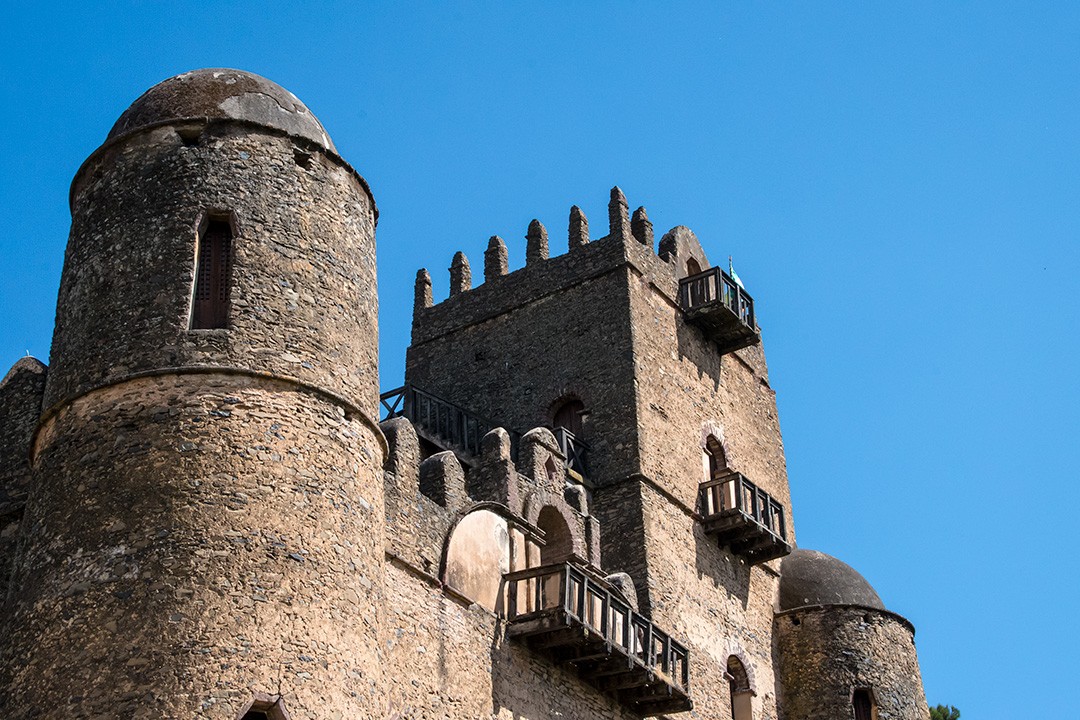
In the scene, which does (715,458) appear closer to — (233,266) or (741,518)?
(741,518)

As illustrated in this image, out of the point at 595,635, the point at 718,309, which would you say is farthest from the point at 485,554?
the point at 718,309

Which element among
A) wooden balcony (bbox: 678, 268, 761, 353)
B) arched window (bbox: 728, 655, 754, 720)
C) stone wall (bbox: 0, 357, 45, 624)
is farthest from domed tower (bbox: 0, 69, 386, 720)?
wooden balcony (bbox: 678, 268, 761, 353)

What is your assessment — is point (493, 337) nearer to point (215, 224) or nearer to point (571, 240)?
point (571, 240)

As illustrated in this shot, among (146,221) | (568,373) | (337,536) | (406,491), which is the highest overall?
(568,373)

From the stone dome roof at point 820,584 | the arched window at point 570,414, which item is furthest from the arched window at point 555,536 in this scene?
the stone dome roof at point 820,584

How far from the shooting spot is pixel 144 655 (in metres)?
14.8

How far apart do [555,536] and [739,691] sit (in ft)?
18.4

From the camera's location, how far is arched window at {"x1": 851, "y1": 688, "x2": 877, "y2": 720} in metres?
28.8

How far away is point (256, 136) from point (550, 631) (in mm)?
7493

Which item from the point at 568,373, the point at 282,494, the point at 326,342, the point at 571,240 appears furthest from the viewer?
the point at 571,240

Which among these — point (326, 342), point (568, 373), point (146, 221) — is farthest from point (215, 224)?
point (568, 373)

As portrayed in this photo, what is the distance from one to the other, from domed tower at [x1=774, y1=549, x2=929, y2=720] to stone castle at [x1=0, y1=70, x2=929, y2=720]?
57.3 inches

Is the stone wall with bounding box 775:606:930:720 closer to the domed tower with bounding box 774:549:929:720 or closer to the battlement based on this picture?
the domed tower with bounding box 774:549:929:720

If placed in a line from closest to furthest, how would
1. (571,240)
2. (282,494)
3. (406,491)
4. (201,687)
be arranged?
(201,687), (282,494), (406,491), (571,240)
